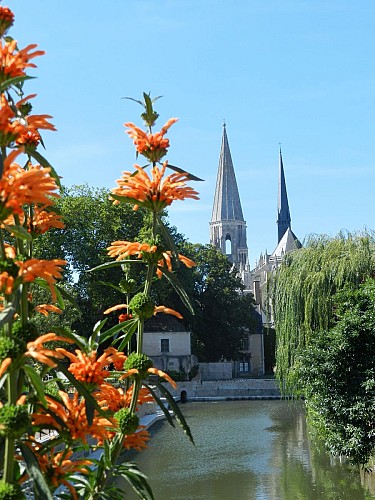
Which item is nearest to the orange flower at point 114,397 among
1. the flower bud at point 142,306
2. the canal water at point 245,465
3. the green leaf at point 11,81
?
the flower bud at point 142,306

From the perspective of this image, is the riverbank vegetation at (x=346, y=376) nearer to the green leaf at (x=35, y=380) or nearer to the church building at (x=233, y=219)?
the green leaf at (x=35, y=380)

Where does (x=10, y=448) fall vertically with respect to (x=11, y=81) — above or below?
below

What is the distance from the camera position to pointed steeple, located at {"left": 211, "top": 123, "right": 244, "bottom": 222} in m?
99.7

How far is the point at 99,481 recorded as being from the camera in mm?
3342

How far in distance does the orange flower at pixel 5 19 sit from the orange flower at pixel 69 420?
4.78 feet

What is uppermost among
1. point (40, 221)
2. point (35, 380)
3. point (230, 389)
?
point (40, 221)

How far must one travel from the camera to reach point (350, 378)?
49.2 feet

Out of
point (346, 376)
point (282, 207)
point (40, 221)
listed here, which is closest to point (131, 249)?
point (40, 221)

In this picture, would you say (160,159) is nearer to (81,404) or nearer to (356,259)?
(81,404)

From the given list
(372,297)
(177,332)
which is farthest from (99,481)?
(177,332)

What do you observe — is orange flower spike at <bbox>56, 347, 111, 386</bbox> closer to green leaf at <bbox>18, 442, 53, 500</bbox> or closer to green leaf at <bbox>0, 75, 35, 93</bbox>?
green leaf at <bbox>18, 442, 53, 500</bbox>

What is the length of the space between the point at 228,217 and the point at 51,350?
100158mm

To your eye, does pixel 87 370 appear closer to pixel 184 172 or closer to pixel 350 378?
pixel 184 172

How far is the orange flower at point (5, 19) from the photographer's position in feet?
10.3
